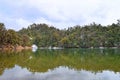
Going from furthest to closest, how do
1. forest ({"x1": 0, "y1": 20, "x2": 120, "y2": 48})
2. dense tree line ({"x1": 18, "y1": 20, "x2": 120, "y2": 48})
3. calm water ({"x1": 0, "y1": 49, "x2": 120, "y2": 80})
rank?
dense tree line ({"x1": 18, "y1": 20, "x2": 120, "y2": 48}) → forest ({"x1": 0, "y1": 20, "x2": 120, "y2": 48}) → calm water ({"x1": 0, "y1": 49, "x2": 120, "y2": 80})

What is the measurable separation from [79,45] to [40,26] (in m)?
61.3

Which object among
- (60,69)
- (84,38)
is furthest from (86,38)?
(60,69)

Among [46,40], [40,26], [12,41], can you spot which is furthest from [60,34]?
[12,41]

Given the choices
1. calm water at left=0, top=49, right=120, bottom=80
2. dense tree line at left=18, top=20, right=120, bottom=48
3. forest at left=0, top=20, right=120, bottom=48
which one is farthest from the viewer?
dense tree line at left=18, top=20, right=120, bottom=48

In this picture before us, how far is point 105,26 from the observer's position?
118 meters

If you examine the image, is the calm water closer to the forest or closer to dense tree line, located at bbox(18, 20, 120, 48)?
the forest

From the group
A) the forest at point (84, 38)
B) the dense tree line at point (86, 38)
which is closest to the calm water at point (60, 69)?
the forest at point (84, 38)

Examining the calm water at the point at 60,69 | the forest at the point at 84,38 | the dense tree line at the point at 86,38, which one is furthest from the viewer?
the dense tree line at the point at 86,38

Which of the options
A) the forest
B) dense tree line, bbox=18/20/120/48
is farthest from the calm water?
dense tree line, bbox=18/20/120/48

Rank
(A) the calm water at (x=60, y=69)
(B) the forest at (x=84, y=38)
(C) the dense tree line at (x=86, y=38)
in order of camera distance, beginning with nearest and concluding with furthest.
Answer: (A) the calm water at (x=60, y=69) < (B) the forest at (x=84, y=38) < (C) the dense tree line at (x=86, y=38)

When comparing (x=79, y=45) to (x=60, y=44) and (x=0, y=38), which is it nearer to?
(x=60, y=44)

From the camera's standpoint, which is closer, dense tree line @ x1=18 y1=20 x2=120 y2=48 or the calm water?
the calm water

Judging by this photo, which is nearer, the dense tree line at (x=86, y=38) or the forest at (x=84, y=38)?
the forest at (x=84, y=38)

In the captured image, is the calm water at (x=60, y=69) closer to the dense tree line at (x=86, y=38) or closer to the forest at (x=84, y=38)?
the forest at (x=84, y=38)
